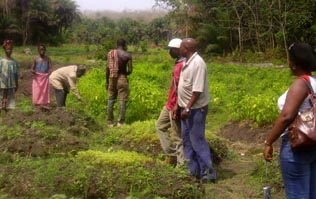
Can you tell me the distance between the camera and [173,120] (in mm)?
6516

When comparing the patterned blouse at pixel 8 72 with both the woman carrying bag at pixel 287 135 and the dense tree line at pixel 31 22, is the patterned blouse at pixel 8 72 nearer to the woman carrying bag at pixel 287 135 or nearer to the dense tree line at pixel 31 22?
the woman carrying bag at pixel 287 135

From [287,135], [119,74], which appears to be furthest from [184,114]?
[119,74]

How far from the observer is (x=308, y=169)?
3.73m

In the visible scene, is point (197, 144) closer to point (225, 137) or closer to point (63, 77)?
point (225, 137)

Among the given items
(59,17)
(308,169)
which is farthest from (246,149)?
(59,17)

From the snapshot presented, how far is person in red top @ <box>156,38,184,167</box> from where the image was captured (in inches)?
254

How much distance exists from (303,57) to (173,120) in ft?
9.56

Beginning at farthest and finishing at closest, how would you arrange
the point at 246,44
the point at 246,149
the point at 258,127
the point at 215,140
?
the point at 246,44 < the point at 258,127 < the point at 246,149 < the point at 215,140

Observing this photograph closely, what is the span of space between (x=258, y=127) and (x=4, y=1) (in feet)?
122

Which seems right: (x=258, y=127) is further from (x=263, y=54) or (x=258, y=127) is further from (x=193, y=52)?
(x=263, y=54)

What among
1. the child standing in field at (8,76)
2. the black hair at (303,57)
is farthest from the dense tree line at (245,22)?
the black hair at (303,57)

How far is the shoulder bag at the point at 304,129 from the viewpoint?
3568 millimetres

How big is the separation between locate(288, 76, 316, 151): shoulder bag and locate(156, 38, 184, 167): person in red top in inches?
105

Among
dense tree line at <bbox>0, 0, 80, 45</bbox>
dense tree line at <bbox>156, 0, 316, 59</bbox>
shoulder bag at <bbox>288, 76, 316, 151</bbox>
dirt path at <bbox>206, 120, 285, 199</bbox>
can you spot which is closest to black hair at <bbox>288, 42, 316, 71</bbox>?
shoulder bag at <bbox>288, 76, 316, 151</bbox>
